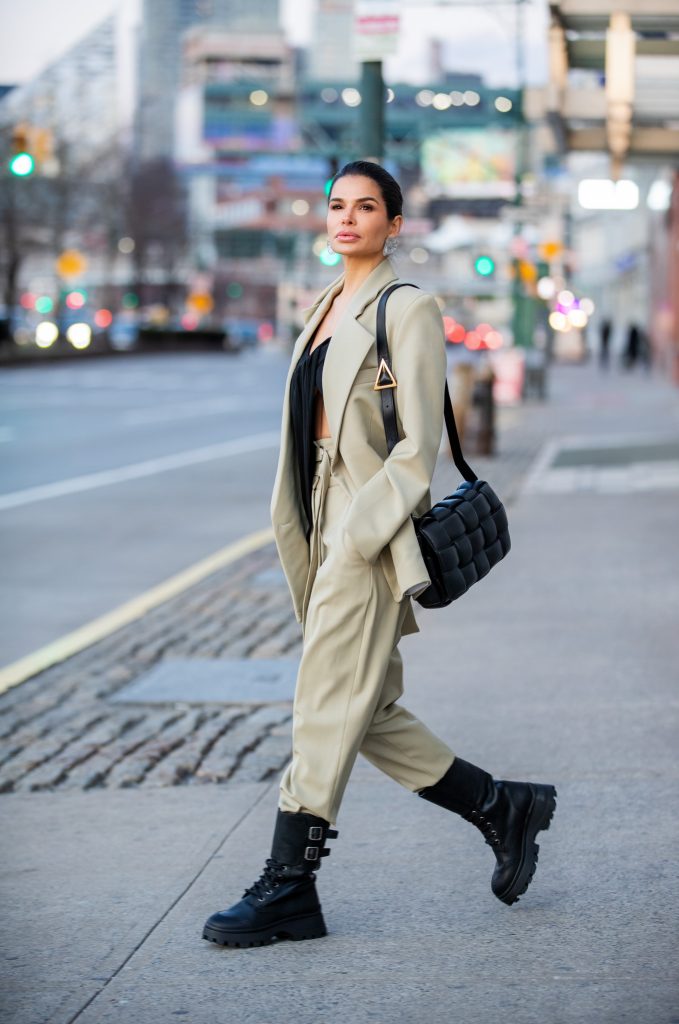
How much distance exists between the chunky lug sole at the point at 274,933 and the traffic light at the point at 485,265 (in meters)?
28.0

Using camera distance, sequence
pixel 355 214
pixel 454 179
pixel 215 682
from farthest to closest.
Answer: pixel 454 179 < pixel 215 682 < pixel 355 214

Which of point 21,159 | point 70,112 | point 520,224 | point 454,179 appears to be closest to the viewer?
point 21,159

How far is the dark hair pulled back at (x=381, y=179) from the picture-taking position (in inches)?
167

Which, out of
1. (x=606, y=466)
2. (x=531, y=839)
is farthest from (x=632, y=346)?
(x=531, y=839)

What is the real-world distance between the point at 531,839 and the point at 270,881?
2.40 feet

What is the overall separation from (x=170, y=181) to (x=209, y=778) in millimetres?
75907

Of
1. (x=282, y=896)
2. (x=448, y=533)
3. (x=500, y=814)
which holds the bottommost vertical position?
(x=282, y=896)

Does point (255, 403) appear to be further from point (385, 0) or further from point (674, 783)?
point (674, 783)

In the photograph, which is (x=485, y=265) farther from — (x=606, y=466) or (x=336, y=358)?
(x=336, y=358)

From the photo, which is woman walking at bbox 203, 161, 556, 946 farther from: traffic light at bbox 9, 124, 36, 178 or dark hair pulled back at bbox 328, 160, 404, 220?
traffic light at bbox 9, 124, 36, 178


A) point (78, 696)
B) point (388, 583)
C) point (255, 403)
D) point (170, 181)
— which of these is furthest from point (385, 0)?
point (170, 181)

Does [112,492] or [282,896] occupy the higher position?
[282,896]

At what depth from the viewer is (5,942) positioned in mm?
4332

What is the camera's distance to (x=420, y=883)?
15.4ft
